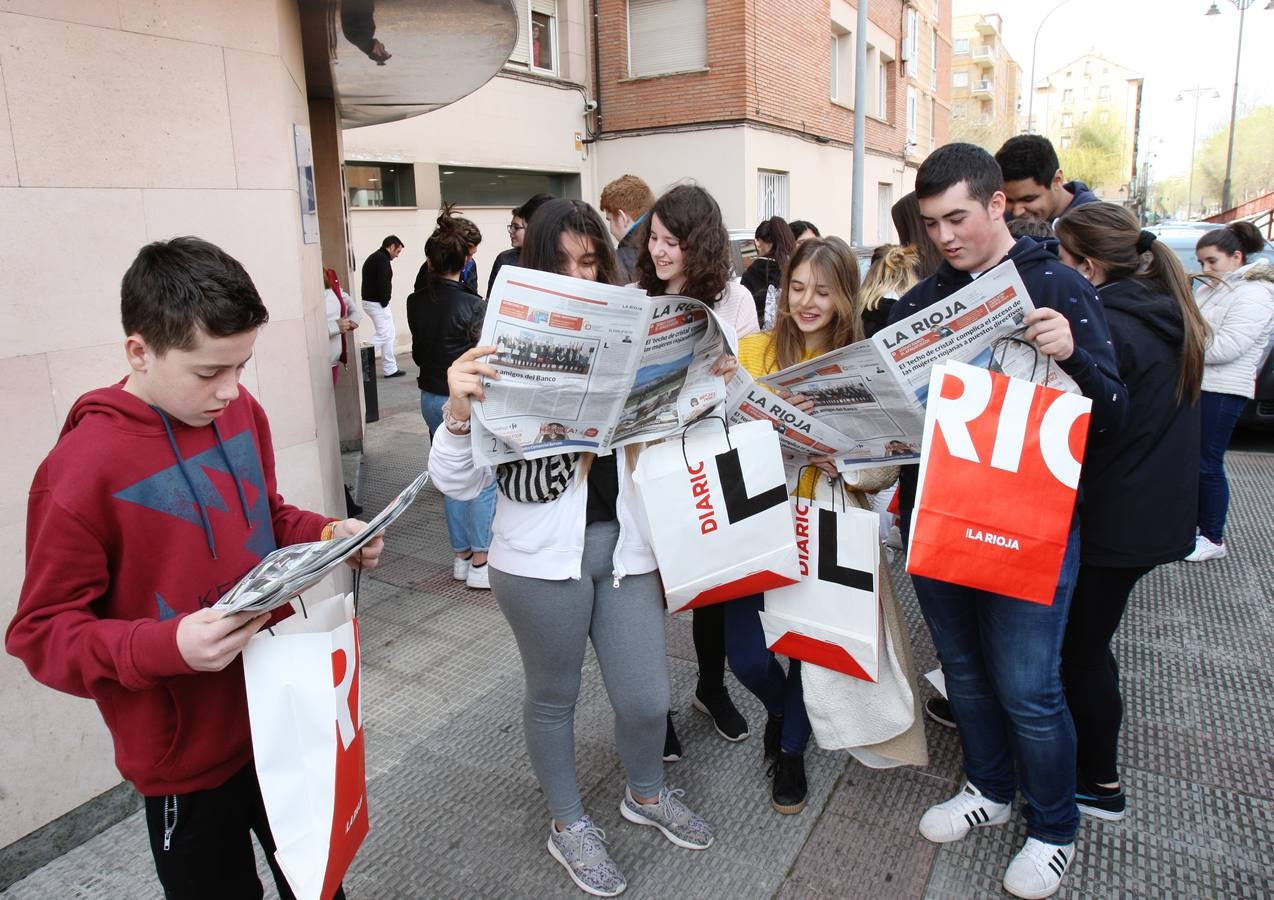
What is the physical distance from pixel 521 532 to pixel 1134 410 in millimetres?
1697

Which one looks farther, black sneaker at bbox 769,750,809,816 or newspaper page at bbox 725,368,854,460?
black sneaker at bbox 769,750,809,816

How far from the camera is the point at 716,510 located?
2293 mm

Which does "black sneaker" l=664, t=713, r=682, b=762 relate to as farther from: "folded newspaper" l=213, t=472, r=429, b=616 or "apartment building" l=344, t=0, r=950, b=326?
"apartment building" l=344, t=0, r=950, b=326

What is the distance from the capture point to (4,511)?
8.15 feet

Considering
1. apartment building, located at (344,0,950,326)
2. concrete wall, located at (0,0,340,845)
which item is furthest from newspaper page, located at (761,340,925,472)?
apartment building, located at (344,0,950,326)

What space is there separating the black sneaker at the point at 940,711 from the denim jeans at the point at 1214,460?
251 cm

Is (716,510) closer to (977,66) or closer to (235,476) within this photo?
(235,476)

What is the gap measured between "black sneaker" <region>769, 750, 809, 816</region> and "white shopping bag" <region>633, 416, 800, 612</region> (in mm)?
767

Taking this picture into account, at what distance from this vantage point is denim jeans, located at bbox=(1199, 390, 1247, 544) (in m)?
4.76

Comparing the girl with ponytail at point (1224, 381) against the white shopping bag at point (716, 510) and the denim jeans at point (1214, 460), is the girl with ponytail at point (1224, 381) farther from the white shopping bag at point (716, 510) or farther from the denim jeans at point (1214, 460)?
the white shopping bag at point (716, 510)

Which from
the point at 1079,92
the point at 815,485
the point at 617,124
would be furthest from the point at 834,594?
the point at 1079,92

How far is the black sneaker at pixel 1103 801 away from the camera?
2629mm

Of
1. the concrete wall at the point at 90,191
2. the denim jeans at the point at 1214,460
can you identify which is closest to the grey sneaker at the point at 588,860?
the concrete wall at the point at 90,191

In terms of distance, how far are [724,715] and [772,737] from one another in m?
0.24
